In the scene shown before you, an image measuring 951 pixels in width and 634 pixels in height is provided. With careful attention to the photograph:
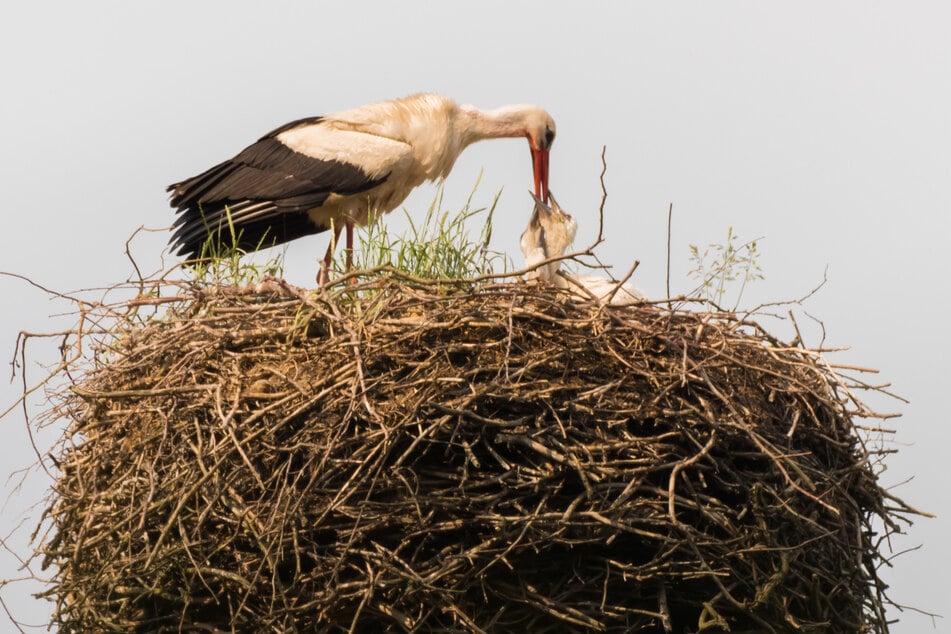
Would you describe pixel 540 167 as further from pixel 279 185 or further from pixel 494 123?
pixel 279 185

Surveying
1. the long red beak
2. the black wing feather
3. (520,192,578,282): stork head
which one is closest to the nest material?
(520,192,578,282): stork head

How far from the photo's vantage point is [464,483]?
13.9ft

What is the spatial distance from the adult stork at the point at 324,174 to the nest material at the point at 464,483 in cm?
180

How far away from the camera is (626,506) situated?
4.23 meters

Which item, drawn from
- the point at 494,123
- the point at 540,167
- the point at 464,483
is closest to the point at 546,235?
the point at 540,167

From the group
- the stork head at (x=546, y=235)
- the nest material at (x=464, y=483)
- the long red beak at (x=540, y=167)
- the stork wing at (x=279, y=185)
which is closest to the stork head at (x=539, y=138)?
the long red beak at (x=540, y=167)

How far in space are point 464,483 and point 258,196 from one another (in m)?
2.63

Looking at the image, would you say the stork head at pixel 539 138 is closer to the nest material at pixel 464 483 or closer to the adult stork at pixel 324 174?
the adult stork at pixel 324 174

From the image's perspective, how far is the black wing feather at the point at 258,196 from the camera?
254 inches

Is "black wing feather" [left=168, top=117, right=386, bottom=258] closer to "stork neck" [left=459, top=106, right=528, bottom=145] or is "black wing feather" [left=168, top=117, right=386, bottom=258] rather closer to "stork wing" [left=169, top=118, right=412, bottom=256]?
"stork wing" [left=169, top=118, right=412, bottom=256]

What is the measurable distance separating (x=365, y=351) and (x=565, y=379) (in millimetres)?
598

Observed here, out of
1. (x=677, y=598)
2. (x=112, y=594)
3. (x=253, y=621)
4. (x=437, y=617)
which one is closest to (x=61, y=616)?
(x=112, y=594)

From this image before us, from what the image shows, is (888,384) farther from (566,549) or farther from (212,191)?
(212,191)

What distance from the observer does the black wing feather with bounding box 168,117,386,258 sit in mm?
6457
